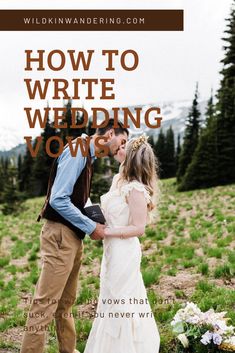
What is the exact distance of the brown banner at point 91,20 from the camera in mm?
6820

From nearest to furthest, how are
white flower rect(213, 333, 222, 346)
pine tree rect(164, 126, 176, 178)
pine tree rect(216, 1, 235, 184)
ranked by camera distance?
white flower rect(213, 333, 222, 346) < pine tree rect(216, 1, 235, 184) < pine tree rect(164, 126, 176, 178)

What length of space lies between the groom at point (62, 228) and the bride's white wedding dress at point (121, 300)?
23 cm

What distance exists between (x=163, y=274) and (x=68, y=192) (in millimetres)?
4990

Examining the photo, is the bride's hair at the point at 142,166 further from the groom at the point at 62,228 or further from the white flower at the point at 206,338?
the white flower at the point at 206,338

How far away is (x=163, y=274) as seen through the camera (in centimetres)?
973

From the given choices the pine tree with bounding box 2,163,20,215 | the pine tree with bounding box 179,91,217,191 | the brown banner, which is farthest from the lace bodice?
the pine tree with bounding box 179,91,217,191

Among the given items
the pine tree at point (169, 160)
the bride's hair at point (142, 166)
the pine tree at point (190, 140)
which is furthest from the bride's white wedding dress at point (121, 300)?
the pine tree at point (169, 160)

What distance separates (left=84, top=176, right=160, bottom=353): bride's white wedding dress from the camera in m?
5.34

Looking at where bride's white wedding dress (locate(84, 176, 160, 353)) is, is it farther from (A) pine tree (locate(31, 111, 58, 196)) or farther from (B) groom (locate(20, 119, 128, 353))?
(A) pine tree (locate(31, 111, 58, 196))

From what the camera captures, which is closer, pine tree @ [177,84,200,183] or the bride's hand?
the bride's hand

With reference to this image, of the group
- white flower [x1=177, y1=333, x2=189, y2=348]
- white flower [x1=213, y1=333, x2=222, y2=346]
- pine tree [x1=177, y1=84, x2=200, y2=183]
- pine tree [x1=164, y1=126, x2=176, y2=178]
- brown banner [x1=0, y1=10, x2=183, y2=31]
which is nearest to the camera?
white flower [x1=213, y1=333, x2=222, y2=346]

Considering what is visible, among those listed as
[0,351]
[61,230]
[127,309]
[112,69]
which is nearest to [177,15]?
[112,69]

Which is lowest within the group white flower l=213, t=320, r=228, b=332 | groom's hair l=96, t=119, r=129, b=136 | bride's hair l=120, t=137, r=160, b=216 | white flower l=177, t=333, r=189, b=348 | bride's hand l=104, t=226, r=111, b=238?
white flower l=177, t=333, r=189, b=348

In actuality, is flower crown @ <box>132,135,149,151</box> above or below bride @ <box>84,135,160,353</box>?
above
